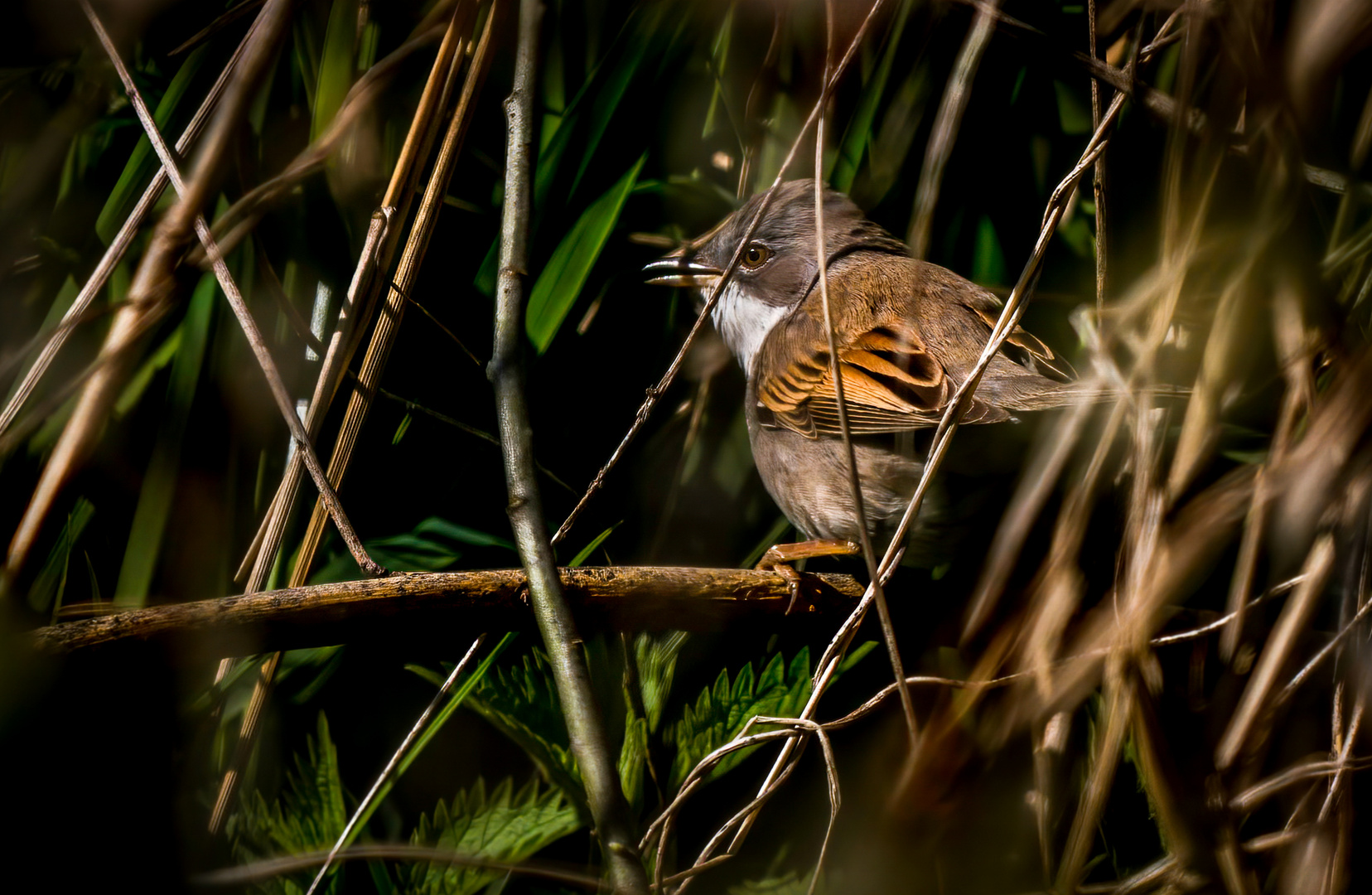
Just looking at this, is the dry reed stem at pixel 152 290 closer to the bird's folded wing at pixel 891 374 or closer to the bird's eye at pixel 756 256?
the bird's folded wing at pixel 891 374

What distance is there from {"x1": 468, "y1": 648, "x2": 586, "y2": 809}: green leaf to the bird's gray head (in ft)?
4.64

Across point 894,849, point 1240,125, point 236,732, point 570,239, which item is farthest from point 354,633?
point 1240,125

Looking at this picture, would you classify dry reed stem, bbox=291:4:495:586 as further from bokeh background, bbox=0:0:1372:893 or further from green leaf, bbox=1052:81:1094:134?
green leaf, bbox=1052:81:1094:134

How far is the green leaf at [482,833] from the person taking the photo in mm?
2029

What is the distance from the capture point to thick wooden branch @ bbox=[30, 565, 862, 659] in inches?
61.8

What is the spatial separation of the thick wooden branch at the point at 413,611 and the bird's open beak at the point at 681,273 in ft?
3.90

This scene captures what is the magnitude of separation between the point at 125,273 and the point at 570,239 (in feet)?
4.21

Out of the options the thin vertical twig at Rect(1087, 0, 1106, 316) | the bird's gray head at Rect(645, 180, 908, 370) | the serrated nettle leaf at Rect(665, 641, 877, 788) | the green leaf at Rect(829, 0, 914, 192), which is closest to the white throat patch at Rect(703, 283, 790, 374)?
the bird's gray head at Rect(645, 180, 908, 370)

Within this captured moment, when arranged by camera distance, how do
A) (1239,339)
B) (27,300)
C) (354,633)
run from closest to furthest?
(1239,339)
(354,633)
(27,300)

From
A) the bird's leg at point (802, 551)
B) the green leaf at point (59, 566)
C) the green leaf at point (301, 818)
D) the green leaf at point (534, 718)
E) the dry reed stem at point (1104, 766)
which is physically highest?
the dry reed stem at point (1104, 766)

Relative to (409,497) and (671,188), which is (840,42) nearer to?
(671,188)

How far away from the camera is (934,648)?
2.53 m

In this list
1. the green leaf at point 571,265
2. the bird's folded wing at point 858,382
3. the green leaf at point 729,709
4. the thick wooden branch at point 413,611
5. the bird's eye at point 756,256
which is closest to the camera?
the thick wooden branch at point 413,611

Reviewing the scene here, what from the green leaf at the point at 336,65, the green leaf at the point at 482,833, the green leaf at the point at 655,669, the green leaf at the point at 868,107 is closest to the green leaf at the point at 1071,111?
the green leaf at the point at 868,107
